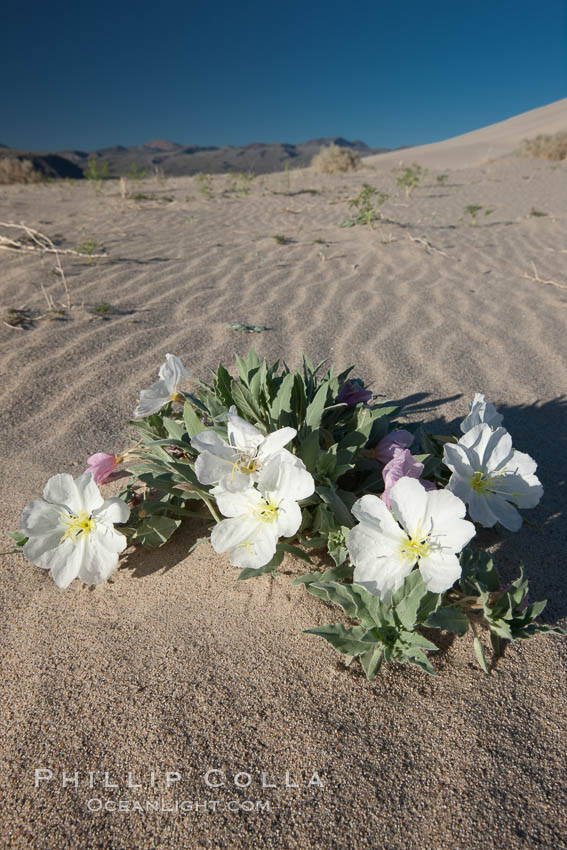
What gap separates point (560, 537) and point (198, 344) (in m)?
2.43

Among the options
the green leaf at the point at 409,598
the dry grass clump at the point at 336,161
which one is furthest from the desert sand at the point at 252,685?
the dry grass clump at the point at 336,161

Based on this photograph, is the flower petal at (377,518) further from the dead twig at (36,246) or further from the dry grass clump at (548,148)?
the dry grass clump at (548,148)

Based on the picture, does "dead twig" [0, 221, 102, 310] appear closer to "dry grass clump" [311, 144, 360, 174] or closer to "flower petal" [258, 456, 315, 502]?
"flower petal" [258, 456, 315, 502]

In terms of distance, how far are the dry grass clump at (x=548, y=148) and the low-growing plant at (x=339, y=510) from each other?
47.4 feet

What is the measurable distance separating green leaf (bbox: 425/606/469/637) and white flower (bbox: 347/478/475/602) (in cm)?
18

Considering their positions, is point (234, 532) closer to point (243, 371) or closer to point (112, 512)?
point (112, 512)

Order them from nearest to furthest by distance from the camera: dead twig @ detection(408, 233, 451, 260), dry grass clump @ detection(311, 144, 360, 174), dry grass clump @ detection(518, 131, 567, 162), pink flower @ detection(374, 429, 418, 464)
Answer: pink flower @ detection(374, 429, 418, 464) < dead twig @ detection(408, 233, 451, 260) < dry grass clump @ detection(311, 144, 360, 174) < dry grass clump @ detection(518, 131, 567, 162)

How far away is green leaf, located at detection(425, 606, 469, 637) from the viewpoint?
3.89ft

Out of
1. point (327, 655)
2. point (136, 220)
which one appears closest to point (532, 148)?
point (136, 220)

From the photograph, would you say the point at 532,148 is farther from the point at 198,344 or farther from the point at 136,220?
the point at 198,344

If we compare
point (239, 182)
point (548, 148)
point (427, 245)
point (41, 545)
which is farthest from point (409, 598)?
point (548, 148)

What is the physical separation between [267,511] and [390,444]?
0.50 m

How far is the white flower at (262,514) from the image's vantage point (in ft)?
3.56

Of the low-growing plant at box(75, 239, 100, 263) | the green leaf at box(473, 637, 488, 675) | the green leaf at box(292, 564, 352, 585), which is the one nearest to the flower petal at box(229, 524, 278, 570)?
the green leaf at box(292, 564, 352, 585)
